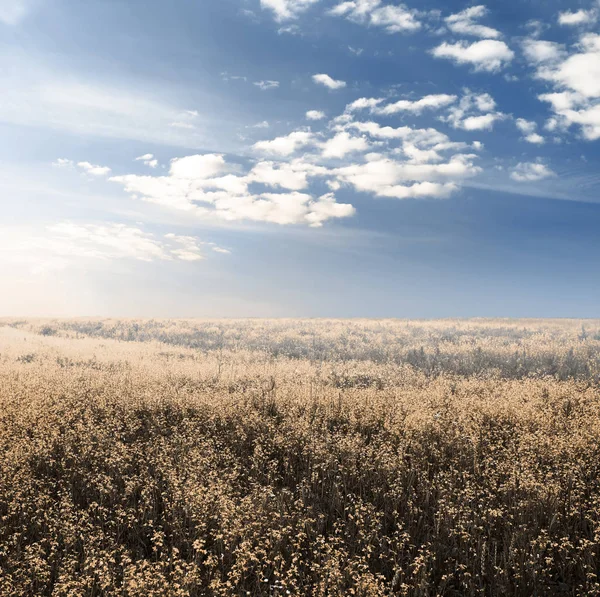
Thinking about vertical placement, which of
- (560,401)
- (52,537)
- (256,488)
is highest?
(560,401)

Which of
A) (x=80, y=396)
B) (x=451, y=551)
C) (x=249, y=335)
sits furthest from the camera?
(x=249, y=335)

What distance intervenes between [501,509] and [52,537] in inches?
263

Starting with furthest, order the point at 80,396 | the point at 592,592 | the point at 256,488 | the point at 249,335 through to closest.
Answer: the point at 249,335
the point at 80,396
the point at 256,488
the point at 592,592

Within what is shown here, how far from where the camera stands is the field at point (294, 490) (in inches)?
223

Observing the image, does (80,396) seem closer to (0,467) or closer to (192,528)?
(0,467)

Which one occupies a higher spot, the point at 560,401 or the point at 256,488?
the point at 560,401

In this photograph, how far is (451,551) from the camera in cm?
620

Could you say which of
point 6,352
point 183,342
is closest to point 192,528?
point 6,352

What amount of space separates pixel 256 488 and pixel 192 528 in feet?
4.17

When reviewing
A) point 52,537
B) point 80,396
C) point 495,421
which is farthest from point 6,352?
point 495,421

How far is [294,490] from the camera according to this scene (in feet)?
26.4

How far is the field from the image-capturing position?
567 cm

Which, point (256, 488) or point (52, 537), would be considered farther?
point (256, 488)

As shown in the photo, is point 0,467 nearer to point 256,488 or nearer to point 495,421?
point 256,488
